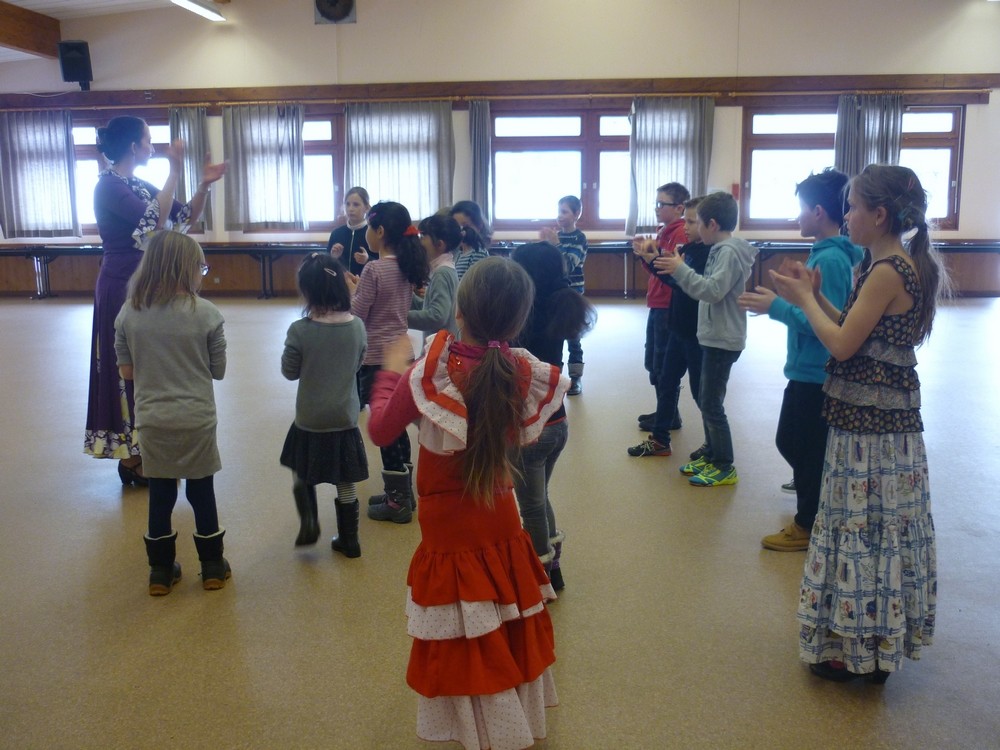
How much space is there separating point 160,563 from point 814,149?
11.2 m

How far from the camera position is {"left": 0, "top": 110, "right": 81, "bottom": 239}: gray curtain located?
1256cm

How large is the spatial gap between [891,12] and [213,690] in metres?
12.3

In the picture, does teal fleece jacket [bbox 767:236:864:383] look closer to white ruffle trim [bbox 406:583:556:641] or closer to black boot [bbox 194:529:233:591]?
white ruffle trim [bbox 406:583:556:641]

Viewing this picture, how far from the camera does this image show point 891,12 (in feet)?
36.9

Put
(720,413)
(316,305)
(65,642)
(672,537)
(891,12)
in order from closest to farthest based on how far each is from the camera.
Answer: (65,642) → (316,305) → (672,537) → (720,413) → (891,12)

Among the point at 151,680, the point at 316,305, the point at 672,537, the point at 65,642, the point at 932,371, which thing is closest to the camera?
the point at 151,680

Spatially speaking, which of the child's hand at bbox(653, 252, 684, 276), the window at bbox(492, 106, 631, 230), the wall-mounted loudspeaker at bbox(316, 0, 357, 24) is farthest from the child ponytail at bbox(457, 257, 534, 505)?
the wall-mounted loudspeaker at bbox(316, 0, 357, 24)

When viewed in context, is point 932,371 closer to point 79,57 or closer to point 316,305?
point 316,305

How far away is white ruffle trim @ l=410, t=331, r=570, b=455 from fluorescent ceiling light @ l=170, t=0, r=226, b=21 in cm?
1053

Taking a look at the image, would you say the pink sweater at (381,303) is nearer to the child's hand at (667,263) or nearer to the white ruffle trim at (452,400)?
the child's hand at (667,263)

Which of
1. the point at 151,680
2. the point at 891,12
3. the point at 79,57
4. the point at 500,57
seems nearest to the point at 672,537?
the point at 151,680

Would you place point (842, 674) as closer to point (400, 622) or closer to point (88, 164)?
point (400, 622)

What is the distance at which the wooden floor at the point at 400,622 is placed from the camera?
192cm

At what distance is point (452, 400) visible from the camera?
1607mm
